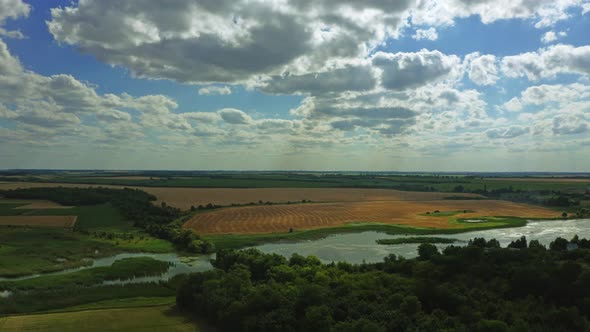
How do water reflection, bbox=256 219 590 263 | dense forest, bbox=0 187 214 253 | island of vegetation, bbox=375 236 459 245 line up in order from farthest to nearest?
1. island of vegetation, bbox=375 236 459 245
2. dense forest, bbox=0 187 214 253
3. water reflection, bbox=256 219 590 263

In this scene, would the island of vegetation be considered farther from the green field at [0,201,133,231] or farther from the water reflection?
the green field at [0,201,133,231]

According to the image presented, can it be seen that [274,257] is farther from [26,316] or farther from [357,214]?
[357,214]

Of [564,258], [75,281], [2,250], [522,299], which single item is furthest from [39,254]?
[564,258]

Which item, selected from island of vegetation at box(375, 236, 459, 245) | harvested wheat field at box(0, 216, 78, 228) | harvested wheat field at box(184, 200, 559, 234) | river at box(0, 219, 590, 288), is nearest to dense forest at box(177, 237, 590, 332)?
river at box(0, 219, 590, 288)

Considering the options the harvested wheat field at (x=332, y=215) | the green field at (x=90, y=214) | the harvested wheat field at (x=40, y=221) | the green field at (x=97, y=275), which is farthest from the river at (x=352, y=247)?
the harvested wheat field at (x=40, y=221)

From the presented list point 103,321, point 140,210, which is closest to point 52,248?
point 103,321

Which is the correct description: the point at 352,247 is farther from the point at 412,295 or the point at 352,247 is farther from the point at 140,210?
the point at 140,210
